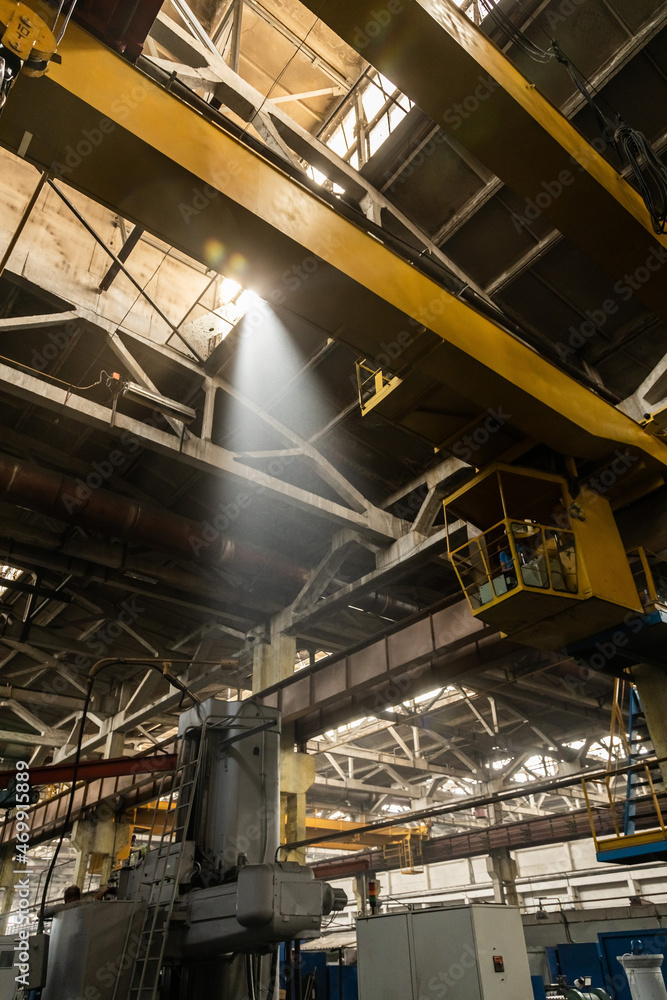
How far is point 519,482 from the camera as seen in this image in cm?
697

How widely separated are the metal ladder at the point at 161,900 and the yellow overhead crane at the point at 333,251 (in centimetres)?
383

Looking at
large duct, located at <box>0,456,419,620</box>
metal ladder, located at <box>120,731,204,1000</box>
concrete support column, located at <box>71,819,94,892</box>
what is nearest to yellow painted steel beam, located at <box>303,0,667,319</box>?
metal ladder, located at <box>120,731,204,1000</box>

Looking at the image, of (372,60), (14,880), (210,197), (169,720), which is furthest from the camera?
(14,880)

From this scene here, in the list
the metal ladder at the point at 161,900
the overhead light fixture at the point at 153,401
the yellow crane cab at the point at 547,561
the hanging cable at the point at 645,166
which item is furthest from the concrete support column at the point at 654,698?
the overhead light fixture at the point at 153,401

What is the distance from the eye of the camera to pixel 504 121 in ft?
17.3

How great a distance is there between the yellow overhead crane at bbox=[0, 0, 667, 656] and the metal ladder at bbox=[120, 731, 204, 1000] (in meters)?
3.83

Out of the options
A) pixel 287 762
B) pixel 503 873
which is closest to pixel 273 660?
pixel 287 762

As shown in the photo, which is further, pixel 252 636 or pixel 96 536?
pixel 252 636

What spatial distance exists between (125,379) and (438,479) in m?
5.29

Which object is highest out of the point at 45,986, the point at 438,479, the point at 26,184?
the point at 26,184

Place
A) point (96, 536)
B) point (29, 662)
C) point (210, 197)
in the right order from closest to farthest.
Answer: point (210, 197), point (96, 536), point (29, 662)

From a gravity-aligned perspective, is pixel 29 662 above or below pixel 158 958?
above

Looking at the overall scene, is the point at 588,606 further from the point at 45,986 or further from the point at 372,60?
the point at 45,986

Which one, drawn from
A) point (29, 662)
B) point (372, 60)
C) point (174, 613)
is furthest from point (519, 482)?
point (29, 662)
